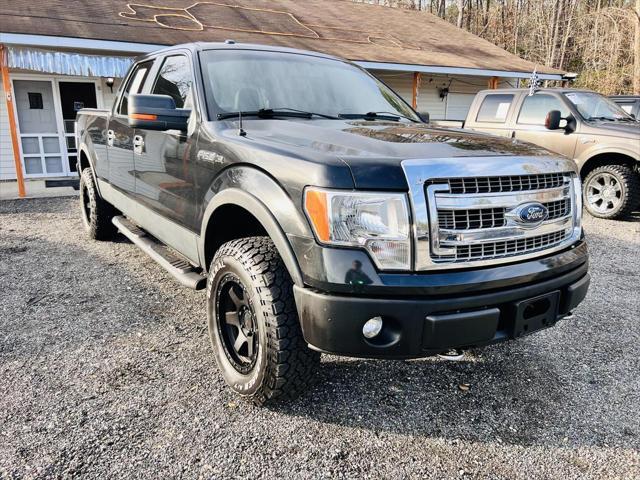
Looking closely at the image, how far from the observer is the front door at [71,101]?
1116 cm

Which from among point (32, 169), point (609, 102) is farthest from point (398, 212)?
point (32, 169)

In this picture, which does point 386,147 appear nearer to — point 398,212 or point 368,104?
point 398,212

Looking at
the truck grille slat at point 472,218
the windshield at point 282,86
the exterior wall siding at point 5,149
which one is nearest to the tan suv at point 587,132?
the windshield at point 282,86

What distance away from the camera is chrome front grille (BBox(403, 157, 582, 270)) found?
6.75 ft

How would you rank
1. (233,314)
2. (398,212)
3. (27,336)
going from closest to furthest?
(398,212)
(233,314)
(27,336)

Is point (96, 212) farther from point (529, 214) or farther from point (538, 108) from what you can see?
point (538, 108)

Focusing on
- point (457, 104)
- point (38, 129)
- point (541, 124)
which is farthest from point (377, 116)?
point (457, 104)

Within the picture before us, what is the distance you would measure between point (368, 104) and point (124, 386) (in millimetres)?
2473

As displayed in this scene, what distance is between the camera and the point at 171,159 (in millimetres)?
3273

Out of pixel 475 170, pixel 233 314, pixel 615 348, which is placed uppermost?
pixel 475 170

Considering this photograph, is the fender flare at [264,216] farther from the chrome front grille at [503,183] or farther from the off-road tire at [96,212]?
the off-road tire at [96,212]

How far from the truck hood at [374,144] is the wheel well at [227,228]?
1.50 ft

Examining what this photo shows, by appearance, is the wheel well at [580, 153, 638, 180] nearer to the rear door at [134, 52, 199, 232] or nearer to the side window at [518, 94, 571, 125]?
the side window at [518, 94, 571, 125]

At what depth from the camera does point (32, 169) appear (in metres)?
11.1
